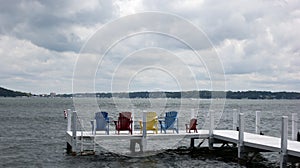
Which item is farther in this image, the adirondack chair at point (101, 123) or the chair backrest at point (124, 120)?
the chair backrest at point (124, 120)

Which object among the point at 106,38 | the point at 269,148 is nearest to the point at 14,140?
the point at 106,38

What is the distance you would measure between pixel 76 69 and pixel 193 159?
930 centimetres

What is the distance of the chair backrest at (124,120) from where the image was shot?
18672 millimetres

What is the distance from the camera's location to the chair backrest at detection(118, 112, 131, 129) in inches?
735

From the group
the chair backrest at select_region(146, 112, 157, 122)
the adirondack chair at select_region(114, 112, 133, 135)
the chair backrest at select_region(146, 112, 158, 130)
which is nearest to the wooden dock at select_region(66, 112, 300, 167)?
the adirondack chair at select_region(114, 112, 133, 135)

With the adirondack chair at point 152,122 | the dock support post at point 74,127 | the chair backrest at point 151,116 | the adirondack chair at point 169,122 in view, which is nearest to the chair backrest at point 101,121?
the dock support post at point 74,127

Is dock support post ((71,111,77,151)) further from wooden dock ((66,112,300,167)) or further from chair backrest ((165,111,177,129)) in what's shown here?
chair backrest ((165,111,177,129))

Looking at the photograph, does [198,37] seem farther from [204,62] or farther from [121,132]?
[121,132]

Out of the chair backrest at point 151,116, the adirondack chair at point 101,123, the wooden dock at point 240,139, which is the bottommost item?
the wooden dock at point 240,139

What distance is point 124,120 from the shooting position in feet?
61.7

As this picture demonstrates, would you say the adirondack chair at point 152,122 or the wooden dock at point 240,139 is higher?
the adirondack chair at point 152,122

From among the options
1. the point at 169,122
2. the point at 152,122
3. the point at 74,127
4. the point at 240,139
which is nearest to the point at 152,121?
the point at 152,122

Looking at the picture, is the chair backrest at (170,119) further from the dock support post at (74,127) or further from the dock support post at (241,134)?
the dock support post at (74,127)

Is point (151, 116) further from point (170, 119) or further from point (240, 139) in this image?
point (240, 139)
